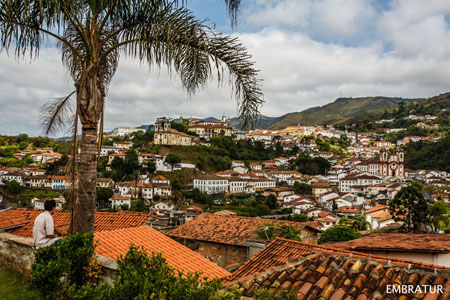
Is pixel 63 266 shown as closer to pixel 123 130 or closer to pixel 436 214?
pixel 436 214

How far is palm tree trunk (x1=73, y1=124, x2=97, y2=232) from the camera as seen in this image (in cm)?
374

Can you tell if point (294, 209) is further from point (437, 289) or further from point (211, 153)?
point (437, 289)

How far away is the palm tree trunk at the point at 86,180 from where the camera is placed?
3742 mm

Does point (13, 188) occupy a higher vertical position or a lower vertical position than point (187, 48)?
Result: lower

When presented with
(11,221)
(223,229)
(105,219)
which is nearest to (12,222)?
(11,221)

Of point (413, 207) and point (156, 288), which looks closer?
point (156, 288)

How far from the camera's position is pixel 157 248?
205 inches

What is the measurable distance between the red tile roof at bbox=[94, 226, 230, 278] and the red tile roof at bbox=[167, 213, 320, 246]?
737cm

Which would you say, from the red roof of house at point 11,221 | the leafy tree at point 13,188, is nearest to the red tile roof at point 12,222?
the red roof of house at point 11,221

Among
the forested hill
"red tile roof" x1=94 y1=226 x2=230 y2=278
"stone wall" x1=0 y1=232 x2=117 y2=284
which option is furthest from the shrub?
the forested hill

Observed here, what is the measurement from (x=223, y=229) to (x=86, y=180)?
11.4 m

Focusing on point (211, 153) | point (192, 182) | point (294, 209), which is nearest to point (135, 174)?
point (192, 182)

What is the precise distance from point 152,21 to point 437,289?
4039 mm

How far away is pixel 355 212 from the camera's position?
4947cm
